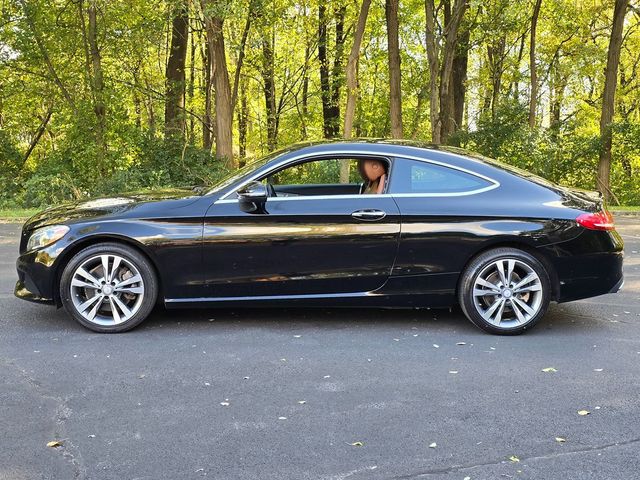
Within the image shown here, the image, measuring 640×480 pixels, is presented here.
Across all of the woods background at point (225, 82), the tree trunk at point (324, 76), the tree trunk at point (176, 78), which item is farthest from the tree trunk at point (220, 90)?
the tree trunk at point (324, 76)

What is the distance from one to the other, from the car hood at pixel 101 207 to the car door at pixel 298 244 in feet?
1.62

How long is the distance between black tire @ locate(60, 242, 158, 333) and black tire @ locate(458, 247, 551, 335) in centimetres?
262

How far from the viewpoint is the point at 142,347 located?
4.81 m

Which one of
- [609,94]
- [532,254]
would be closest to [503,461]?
[532,254]

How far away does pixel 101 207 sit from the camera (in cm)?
537

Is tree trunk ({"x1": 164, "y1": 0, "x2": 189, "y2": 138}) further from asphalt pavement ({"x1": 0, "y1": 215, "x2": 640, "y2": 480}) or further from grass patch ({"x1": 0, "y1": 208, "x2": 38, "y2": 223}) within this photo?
asphalt pavement ({"x1": 0, "y1": 215, "x2": 640, "y2": 480})

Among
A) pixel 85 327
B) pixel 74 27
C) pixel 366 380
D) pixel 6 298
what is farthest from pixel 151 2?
pixel 366 380

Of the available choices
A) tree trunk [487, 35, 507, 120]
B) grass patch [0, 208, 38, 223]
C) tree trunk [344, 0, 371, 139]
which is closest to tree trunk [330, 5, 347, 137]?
tree trunk [487, 35, 507, 120]

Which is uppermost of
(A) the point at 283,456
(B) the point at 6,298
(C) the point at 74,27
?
(C) the point at 74,27

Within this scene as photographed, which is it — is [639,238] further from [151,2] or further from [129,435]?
[151,2]

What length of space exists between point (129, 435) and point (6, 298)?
11.9ft

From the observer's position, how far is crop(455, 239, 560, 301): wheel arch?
17.1 ft

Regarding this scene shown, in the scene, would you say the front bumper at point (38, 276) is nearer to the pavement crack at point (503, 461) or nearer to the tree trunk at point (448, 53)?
the pavement crack at point (503, 461)

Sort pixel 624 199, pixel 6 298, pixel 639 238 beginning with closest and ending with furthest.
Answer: pixel 6 298 < pixel 639 238 < pixel 624 199
